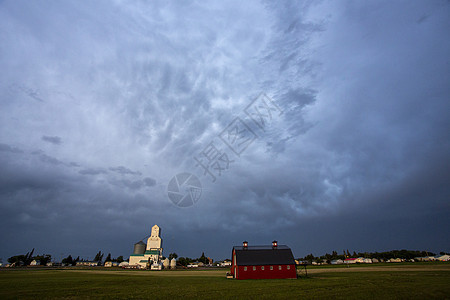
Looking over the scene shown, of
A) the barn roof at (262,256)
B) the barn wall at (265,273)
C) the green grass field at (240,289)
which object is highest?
the barn roof at (262,256)

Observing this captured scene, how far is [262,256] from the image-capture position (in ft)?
154

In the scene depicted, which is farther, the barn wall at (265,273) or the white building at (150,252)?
the white building at (150,252)

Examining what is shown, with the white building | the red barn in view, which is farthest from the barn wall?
the white building

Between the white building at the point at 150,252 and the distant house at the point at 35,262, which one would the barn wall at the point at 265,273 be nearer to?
the white building at the point at 150,252

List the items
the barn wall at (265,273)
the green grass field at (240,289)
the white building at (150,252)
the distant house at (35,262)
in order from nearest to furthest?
the green grass field at (240,289) → the barn wall at (265,273) → the white building at (150,252) → the distant house at (35,262)

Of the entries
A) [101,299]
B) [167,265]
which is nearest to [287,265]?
[101,299]

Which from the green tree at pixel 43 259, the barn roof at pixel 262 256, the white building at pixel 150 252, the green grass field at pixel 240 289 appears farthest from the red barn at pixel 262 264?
the green tree at pixel 43 259

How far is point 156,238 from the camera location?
429 ft

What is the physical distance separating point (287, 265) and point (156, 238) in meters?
102

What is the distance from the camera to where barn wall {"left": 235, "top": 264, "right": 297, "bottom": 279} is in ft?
145

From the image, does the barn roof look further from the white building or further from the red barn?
the white building

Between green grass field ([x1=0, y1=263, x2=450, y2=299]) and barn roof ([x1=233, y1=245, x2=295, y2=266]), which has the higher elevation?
barn roof ([x1=233, y1=245, x2=295, y2=266])

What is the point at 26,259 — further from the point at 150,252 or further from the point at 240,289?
the point at 240,289

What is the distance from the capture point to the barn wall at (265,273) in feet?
145
